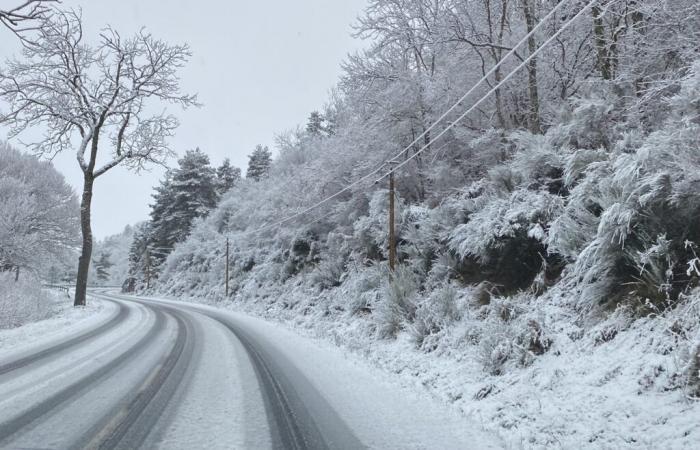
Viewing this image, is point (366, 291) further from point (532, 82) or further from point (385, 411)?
point (385, 411)

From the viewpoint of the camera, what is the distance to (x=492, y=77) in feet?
55.0

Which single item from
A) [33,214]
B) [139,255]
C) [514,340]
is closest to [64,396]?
[514,340]

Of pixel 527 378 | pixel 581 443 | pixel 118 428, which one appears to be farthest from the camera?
pixel 527 378

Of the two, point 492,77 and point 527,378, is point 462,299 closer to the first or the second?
point 527,378

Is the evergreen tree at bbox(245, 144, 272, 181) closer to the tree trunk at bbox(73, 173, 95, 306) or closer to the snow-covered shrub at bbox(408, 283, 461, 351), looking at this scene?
the tree trunk at bbox(73, 173, 95, 306)

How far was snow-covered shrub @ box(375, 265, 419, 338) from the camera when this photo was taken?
10.5 m

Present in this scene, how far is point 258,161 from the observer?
5212 cm

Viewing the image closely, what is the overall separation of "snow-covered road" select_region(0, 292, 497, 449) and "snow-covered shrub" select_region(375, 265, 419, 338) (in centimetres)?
134

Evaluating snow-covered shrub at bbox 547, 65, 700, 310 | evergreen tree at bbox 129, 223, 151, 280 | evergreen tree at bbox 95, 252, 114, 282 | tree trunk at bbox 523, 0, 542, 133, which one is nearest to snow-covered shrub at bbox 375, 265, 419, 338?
snow-covered shrub at bbox 547, 65, 700, 310

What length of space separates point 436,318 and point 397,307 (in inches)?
69.2

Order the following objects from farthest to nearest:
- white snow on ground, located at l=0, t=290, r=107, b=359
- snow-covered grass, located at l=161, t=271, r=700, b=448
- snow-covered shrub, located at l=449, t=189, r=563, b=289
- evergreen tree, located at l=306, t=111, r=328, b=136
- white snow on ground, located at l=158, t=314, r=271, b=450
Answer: evergreen tree, located at l=306, t=111, r=328, b=136 → white snow on ground, located at l=0, t=290, r=107, b=359 → snow-covered shrub, located at l=449, t=189, r=563, b=289 → white snow on ground, located at l=158, t=314, r=271, b=450 → snow-covered grass, located at l=161, t=271, r=700, b=448

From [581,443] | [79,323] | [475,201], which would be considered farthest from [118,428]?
[79,323]

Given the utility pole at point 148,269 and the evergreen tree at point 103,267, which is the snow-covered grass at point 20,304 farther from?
the evergreen tree at point 103,267

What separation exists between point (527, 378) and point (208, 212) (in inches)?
1932
